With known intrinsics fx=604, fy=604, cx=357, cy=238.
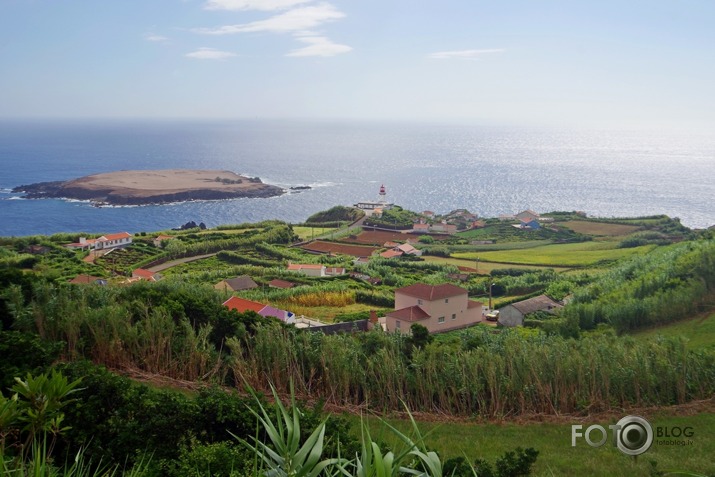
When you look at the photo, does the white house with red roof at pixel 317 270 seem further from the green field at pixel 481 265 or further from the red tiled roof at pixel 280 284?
the green field at pixel 481 265

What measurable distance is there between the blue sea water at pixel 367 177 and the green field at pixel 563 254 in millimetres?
19916

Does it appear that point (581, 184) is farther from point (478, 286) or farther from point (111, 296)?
point (111, 296)

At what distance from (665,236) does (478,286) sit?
721 inches

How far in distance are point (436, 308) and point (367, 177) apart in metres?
60.9

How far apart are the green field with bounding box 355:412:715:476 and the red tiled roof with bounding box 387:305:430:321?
985 cm

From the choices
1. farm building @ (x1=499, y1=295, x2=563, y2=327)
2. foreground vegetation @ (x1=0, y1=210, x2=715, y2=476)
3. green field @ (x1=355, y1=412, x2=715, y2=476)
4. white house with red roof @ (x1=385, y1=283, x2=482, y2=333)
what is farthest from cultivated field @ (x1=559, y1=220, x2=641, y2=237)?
green field @ (x1=355, y1=412, x2=715, y2=476)

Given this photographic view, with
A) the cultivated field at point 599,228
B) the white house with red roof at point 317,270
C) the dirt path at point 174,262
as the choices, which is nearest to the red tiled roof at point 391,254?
the white house with red roof at point 317,270

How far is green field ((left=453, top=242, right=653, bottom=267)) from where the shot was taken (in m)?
A: 32.1

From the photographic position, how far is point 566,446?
7.21 meters

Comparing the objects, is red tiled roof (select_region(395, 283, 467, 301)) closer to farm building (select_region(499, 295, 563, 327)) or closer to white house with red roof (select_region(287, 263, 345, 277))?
farm building (select_region(499, 295, 563, 327))

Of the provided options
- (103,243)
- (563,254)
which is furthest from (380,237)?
(103,243)

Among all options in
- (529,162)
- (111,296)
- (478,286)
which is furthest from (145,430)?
(529,162)

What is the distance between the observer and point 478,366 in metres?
8.74

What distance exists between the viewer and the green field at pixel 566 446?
642 cm
